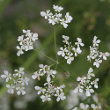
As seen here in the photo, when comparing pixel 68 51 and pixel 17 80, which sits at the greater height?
pixel 68 51

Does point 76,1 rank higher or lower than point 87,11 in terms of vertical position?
higher

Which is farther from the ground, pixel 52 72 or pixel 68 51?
pixel 68 51

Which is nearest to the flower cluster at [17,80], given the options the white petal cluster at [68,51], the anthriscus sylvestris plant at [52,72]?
the anthriscus sylvestris plant at [52,72]

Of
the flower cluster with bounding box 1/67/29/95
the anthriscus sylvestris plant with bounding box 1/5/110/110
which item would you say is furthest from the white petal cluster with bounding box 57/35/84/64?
the flower cluster with bounding box 1/67/29/95

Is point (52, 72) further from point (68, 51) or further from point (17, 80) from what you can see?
point (17, 80)

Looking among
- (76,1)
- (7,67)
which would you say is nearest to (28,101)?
(7,67)

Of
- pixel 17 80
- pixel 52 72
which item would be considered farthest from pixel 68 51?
pixel 17 80

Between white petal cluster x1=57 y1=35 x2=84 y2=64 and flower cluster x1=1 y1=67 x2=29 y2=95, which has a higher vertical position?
white petal cluster x1=57 y1=35 x2=84 y2=64

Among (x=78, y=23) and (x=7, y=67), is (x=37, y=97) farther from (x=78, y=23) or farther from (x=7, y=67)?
(x=78, y=23)

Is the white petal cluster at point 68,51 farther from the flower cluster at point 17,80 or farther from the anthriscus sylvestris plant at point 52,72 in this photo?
the flower cluster at point 17,80

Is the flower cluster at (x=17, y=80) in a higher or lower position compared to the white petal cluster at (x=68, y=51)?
lower

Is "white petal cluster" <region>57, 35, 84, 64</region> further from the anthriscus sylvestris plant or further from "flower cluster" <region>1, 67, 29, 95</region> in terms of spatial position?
"flower cluster" <region>1, 67, 29, 95</region>
